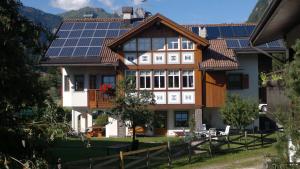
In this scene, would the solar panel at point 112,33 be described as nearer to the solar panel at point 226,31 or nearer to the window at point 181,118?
the window at point 181,118

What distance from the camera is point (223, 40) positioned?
132 ft

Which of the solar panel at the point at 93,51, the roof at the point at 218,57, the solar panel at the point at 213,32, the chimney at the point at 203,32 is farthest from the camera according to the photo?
the solar panel at the point at 213,32

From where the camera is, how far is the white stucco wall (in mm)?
39750

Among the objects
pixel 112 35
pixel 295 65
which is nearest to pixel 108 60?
pixel 112 35

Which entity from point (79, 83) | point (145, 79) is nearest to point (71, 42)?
point (79, 83)

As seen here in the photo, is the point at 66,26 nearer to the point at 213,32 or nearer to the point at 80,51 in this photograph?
the point at 80,51

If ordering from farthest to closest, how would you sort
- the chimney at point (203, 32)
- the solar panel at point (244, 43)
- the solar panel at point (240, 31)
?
1. the solar panel at point (240, 31)
2. the chimney at point (203, 32)
3. the solar panel at point (244, 43)

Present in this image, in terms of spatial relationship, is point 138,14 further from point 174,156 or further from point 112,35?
point 174,156

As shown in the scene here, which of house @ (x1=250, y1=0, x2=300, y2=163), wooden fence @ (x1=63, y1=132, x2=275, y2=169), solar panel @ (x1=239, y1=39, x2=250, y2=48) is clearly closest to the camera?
house @ (x1=250, y1=0, x2=300, y2=163)

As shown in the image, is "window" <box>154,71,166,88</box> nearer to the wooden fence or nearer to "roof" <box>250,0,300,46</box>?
the wooden fence

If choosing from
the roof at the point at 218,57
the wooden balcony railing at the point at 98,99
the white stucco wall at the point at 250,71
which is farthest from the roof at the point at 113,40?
the wooden balcony railing at the point at 98,99

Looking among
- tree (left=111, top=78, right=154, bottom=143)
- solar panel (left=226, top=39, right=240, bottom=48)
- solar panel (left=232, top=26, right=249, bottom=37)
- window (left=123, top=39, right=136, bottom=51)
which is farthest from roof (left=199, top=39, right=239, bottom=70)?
tree (left=111, top=78, right=154, bottom=143)

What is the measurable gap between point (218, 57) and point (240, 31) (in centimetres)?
522

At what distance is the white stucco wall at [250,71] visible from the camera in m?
39.8
